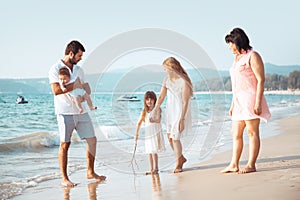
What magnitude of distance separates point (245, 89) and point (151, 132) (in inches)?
45.1

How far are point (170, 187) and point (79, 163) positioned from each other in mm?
2295

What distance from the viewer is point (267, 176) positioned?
3.77m

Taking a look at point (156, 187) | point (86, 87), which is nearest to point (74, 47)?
point (86, 87)

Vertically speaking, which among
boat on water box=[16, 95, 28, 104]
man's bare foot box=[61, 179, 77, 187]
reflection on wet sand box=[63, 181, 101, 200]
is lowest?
reflection on wet sand box=[63, 181, 101, 200]

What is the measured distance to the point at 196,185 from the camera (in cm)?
368

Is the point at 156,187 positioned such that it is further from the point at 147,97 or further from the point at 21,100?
the point at 21,100

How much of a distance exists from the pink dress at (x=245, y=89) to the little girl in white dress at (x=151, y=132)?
924 millimetres

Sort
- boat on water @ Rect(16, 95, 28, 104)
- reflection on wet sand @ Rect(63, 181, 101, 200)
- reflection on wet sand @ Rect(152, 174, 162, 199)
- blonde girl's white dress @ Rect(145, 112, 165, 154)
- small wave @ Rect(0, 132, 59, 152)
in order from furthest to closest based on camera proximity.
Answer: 1. boat on water @ Rect(16, 95, 28, 104)
2. small wave @ Rect(0, 132, 59, 152)
3. blonde girl's white dress @ Rect(145, 112, 165, 154)
4. reflection on wet sand @ Rect(63, 181, 101, 200)
5. reflection on wet sand @ Rect(152, 174, 162, 199)

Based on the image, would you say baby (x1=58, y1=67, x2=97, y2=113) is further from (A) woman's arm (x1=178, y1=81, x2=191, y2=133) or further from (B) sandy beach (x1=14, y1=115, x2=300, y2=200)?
(A) woman's arm (x1=178, y1=81, x2=191, y2=133)

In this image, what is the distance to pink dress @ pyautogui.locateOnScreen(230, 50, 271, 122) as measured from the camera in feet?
13.1

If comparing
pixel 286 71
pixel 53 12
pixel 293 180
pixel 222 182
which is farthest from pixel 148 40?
pixel 286 71

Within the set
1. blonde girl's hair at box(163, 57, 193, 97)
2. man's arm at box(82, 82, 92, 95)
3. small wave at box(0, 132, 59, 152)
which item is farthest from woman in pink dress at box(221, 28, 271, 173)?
small wave at box(0, 132, 59, 152)

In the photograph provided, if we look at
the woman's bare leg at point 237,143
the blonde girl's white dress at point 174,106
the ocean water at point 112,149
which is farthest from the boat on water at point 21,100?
the woman's bare leg at point 237,143

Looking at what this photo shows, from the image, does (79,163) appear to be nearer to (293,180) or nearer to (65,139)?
(65,139)
